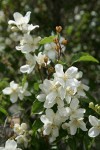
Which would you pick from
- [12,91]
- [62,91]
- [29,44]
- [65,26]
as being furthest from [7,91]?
[65,26]

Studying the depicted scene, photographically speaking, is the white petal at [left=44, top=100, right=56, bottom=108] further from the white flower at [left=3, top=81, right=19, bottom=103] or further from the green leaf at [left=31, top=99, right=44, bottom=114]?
the white flower at [left=3, top=81, right=19, bottom=103]

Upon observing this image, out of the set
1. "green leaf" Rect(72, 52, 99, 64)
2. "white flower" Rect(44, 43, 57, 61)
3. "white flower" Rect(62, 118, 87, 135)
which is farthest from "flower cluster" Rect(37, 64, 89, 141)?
"white flower" Rect(44, 43, 57, 61)

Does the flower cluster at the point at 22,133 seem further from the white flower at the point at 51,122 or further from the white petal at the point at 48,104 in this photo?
the white petal at the point at 48,104

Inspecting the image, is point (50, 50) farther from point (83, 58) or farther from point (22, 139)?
point (22, 139)

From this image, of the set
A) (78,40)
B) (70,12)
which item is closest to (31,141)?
(78,40)

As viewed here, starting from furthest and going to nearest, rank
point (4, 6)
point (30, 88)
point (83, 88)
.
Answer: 1. point (4, 6)
2. point (30, 88)
3. point (83, 88)

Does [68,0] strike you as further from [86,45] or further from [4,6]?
[4,6]
